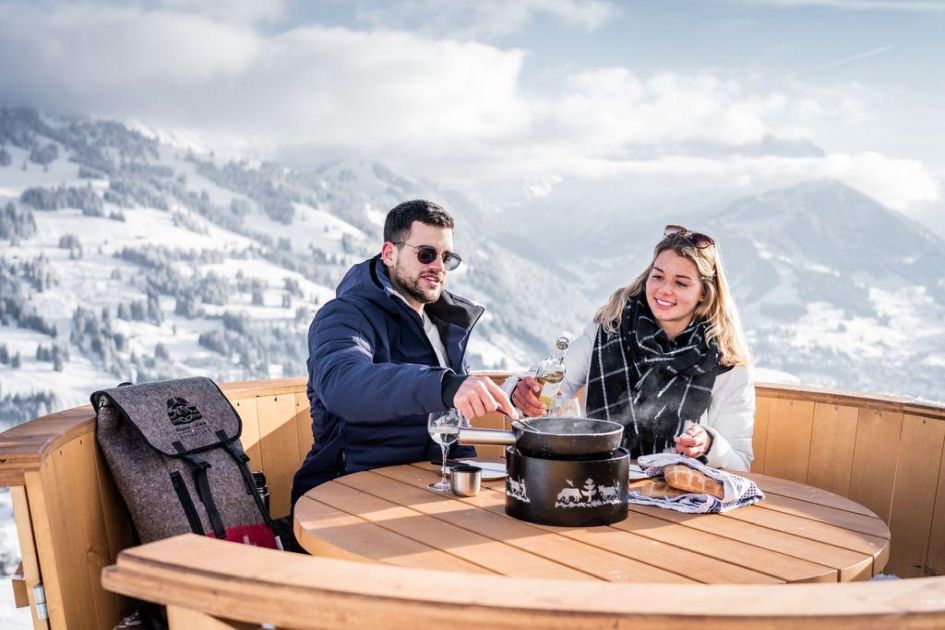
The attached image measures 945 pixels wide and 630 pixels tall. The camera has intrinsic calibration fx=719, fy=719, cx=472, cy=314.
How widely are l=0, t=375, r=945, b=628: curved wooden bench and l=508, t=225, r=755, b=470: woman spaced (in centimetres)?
55

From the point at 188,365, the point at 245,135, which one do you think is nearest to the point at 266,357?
the point at 188,365

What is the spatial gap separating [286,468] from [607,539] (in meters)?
2.21

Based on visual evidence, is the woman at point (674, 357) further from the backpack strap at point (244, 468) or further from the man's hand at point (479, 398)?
the backpack strap at point (244, 468)

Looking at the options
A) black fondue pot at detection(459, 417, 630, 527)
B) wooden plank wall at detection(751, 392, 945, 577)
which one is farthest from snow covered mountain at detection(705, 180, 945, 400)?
black fondue pot at detection(459, 417, 630, 527)

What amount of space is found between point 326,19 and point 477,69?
122 ft

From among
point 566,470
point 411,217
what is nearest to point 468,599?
point 566,470

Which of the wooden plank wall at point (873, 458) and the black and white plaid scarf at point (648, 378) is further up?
the black and white plaid scarf at point (648, 378)

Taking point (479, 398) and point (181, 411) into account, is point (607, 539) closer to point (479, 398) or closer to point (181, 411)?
point (479, 398)

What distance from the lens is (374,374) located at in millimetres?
2256

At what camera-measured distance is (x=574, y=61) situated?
600ft

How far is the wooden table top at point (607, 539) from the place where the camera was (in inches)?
63.4

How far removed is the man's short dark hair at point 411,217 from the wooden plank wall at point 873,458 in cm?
182

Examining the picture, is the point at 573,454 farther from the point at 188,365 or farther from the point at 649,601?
the point at 188,365

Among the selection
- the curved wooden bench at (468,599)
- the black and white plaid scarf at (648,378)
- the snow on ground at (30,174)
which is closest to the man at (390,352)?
the black and white plaid scarf at (648,378)
